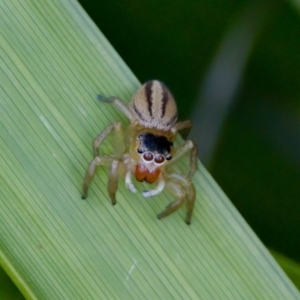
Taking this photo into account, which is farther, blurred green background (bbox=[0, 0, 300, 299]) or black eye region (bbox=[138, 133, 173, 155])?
blurred green background (bbox=[0, 0, 300, 299])

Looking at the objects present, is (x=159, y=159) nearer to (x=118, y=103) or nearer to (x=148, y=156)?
(x=148, y=156)

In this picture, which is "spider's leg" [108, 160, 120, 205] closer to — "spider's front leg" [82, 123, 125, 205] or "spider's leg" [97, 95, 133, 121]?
"spider's front leg" [82, 123, 125, 205]

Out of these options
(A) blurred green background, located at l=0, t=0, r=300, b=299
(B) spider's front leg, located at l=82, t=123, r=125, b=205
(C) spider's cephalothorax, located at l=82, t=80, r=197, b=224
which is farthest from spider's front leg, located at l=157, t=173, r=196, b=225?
(A) blurred green background, located at l=0, t=0, r=300, b=299

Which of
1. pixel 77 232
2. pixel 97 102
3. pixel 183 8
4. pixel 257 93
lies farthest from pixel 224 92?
pixel 77 232

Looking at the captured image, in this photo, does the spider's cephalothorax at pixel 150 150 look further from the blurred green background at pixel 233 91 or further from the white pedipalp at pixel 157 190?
the blurred green background at pixel 233 91

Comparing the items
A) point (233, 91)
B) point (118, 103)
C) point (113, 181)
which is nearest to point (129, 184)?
point (113, 181)

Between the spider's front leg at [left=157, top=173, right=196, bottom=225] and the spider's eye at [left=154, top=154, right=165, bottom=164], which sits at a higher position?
the spider's eye at [left=154, top=154, right=165, bottom=164]

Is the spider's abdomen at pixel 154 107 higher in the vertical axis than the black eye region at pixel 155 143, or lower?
higher

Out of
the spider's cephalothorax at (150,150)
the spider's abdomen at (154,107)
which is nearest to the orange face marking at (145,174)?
the spider's cephalothorax at (150,150)

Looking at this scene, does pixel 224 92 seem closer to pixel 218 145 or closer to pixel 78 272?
pixel 218 145
